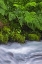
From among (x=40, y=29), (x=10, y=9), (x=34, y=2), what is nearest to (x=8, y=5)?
(x=10, y=9)

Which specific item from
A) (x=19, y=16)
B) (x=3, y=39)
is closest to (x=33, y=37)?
(x=19, y=16)

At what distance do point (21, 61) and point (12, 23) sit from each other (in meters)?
1.69

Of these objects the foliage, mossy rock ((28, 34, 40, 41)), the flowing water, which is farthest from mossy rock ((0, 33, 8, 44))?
mossy rock ((28, 34, 40, 41))

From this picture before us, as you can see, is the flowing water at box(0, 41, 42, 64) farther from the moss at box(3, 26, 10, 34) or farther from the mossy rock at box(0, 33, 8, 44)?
the moss at box(3, 26, 10, 34)

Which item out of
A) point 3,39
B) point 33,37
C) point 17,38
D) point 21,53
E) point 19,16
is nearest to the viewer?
point 21,53

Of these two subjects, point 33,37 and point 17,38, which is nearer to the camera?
point 17,38

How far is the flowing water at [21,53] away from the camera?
628 centimetres

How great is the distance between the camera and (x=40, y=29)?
7293 mm

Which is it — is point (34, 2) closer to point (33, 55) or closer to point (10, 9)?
point (10, 9)

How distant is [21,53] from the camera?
256 inches

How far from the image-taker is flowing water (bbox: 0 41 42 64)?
6.28 meters

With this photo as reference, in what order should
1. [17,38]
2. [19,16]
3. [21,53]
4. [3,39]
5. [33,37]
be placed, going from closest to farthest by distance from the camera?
[21,53] → [3,39] → [17,38] → [33,37] → [19,16]

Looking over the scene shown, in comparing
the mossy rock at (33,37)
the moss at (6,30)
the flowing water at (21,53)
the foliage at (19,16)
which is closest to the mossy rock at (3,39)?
the foliage at (19,16)

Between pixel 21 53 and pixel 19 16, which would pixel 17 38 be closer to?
pixel 21 53
